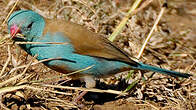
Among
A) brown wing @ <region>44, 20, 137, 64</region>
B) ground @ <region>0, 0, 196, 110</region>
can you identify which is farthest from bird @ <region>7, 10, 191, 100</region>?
ground @ <region>0, 0, 196, 110</region>

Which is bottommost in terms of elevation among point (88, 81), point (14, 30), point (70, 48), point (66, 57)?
point (88, 81)

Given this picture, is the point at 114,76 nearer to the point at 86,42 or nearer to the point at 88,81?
the point at 88,81

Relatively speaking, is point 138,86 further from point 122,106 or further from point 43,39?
point 43,39

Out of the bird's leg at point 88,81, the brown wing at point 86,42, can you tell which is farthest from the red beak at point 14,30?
the bird's leg at point 88,81

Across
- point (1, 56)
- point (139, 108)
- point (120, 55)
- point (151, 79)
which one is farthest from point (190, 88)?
point (1, 56)

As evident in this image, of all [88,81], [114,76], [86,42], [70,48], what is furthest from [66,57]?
[114,76]

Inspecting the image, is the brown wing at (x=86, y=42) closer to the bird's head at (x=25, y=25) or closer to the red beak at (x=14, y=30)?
the bird's head at (x=25, y=25)
